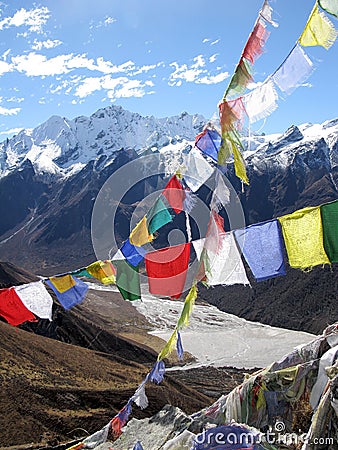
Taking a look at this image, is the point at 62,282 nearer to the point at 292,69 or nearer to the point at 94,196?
the point at 292,69

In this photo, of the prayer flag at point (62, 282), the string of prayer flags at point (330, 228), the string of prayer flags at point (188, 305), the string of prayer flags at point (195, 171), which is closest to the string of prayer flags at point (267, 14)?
the string of prayer flags at point (195, 171)

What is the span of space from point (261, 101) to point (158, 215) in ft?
10.8

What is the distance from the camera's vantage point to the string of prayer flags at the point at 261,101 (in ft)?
24.5

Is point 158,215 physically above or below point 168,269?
above

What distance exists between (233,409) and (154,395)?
46.5 ft

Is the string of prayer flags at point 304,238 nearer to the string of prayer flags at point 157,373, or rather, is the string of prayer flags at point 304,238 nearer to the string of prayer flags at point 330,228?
the string of prayer flags at point 330,228

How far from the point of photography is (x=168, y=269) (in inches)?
369

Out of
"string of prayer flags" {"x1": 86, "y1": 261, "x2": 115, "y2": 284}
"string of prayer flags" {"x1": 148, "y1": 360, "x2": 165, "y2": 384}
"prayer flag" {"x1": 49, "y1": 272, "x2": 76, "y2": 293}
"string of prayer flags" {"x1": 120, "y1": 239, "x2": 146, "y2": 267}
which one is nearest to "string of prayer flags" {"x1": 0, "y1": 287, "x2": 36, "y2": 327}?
"prayer flag" {"x1": 49, "y1": 272, "x2": 76, "y2": 293}

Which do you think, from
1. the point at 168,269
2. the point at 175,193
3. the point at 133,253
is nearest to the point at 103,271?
the point at 133,253

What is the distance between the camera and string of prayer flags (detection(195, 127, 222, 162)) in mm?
8844

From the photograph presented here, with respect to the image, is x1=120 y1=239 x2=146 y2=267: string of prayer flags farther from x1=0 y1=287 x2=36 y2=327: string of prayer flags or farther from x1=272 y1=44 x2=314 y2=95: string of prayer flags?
x1=272 y1=44 x2=314 y2=95: string of prayer flags

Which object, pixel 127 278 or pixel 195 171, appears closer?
pixel 195 171

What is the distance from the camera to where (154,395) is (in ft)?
68.2

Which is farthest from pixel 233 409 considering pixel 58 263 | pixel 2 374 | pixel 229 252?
pixel 58 263
